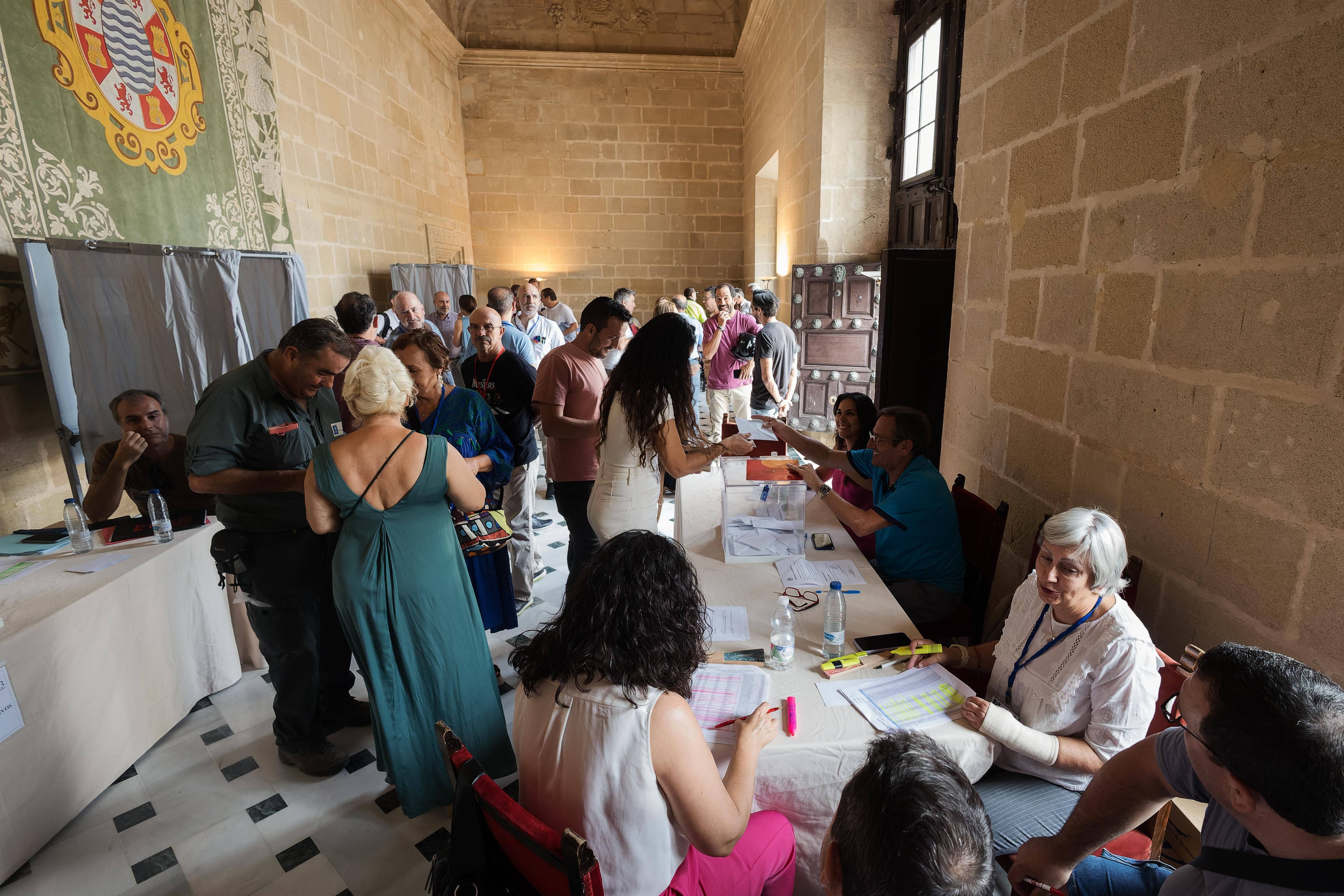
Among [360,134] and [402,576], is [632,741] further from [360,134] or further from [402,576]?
[360,134]

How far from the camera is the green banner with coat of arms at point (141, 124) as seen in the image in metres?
2.96

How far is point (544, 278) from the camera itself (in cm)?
1159

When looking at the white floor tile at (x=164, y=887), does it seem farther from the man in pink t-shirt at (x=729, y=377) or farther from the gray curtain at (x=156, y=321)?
the man in pink t-shirt at (x=729, y=377)

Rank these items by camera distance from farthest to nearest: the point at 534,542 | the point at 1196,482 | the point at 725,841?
the point at 534,542
the point at 1196,482
the point at 725,841

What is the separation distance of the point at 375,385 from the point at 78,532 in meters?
1.70

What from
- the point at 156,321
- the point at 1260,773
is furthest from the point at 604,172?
the point at 1260,773

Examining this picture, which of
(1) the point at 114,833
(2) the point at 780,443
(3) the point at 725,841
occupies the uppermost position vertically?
(2) the point at 780,443

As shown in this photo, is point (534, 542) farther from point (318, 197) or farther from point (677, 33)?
point (677, 33)

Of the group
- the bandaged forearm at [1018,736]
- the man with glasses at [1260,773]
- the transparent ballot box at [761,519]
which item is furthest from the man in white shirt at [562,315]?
the man with glasses at [1260,773]

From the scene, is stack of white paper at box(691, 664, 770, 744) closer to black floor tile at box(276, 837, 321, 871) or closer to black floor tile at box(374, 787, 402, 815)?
black floor tile at box(374, 787, 402, 815)

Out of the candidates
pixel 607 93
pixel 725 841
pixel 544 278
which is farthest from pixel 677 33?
pixel 725 841

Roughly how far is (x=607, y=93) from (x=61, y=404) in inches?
394

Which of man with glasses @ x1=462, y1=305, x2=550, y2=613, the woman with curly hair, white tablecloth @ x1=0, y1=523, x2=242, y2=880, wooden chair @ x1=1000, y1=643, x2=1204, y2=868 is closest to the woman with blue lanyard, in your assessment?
man with glasses @ x1=462, y1=305, x2=550, y2=613

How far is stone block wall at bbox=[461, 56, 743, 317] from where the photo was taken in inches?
424
